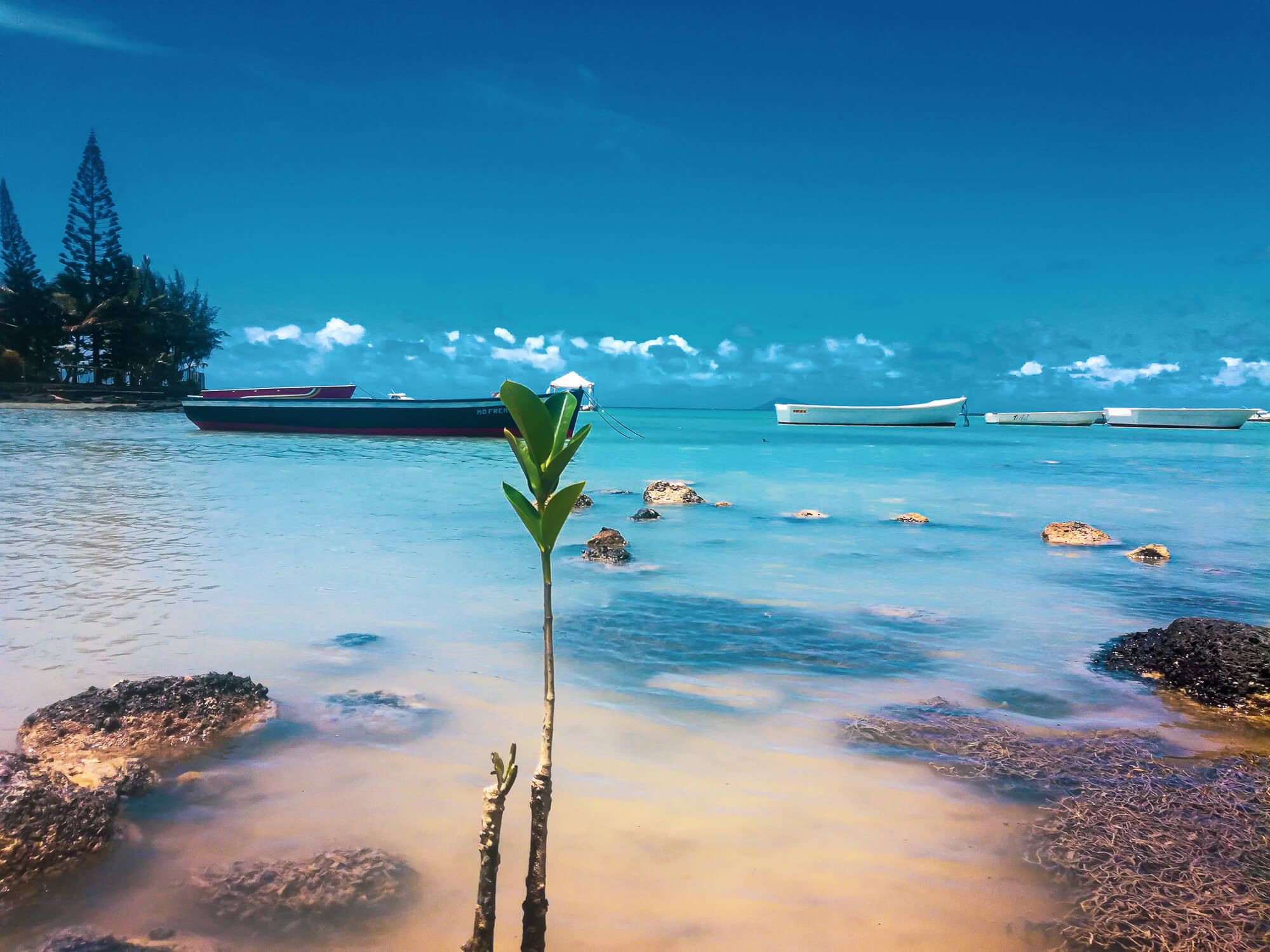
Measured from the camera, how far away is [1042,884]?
265 centimetres

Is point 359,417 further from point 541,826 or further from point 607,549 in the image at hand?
point 541,826

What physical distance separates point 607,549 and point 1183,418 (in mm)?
97532

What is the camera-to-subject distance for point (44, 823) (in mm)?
2637

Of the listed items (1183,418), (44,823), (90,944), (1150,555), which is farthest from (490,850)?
(1183,418)

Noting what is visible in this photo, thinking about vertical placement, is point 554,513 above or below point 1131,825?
above

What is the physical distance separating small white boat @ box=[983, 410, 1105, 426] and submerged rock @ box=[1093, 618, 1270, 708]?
4089 inches

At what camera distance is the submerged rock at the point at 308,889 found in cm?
247

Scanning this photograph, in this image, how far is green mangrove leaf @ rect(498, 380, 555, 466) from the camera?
1.72 meters

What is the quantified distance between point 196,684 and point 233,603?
3072 mm

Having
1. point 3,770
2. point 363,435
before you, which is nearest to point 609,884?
point 3,770

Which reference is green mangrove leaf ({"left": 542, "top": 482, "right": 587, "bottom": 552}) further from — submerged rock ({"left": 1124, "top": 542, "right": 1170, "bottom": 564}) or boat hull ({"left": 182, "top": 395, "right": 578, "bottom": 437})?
boat hull ({"left": 182, "top": 395, "right": 578, "bottom": 437})

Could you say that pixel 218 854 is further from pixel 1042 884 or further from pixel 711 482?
pixel 711 482

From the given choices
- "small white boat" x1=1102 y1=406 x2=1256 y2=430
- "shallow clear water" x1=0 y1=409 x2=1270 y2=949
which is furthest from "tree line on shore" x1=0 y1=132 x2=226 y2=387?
"small white boat" x1=1102 y1=406 x2=1256 y2=430

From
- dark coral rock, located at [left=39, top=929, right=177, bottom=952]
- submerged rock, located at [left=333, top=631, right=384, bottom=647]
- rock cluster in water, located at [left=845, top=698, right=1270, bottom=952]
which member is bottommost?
submerged rock, located at [left=333, top=631, right=384, bottom=647]
